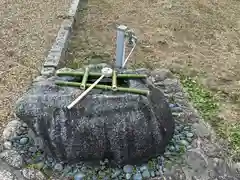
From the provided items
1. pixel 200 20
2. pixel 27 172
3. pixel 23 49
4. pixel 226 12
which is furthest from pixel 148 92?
pixel 226 12

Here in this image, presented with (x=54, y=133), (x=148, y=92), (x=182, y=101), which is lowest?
(x=182, y=101)

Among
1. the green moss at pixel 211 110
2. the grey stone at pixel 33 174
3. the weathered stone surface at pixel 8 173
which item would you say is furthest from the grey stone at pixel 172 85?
the weathered stone surface at pixel 8 173

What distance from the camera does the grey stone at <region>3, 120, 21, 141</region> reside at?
3.94 meters

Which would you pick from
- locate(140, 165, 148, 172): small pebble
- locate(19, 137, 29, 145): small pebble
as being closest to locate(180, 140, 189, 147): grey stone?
locate(140, 165, 148, 172): small pebble

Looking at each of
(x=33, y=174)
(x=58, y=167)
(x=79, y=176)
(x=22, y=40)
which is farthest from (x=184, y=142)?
(x=22, y=40)

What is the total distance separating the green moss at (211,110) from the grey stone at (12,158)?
224 centimetres

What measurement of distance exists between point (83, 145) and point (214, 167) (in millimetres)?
1311

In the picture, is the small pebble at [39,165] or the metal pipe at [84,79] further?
the small pebble at [39,165]

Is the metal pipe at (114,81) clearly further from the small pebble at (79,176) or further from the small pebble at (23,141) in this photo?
the small pebble at (23,141)

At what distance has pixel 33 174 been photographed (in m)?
3.58

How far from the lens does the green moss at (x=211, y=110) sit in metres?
4.41

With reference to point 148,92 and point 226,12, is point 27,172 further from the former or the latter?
point 226,12

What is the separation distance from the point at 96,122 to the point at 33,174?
0.81 metres

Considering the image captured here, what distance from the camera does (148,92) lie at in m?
3.45
